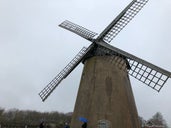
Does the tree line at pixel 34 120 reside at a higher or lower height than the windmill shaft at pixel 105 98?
higher

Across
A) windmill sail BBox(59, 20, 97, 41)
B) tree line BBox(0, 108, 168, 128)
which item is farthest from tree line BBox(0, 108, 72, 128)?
windmill sail BBox(59, 20, 97, 41)

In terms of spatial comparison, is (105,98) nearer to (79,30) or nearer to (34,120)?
(79,30)

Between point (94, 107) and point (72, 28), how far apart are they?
6.92 m

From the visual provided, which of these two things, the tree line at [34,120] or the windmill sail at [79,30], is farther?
the tree line at [34,120]

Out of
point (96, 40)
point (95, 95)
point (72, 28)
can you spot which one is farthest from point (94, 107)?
point (72, 28)

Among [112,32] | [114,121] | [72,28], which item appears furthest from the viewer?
[72,28]

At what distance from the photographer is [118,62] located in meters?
16.0

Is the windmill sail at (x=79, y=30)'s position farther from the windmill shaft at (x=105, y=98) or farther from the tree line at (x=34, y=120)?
the tree line at (x=34, y=120)

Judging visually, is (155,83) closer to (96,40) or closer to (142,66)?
(142,66)

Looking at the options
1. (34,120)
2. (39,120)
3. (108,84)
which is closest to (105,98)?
(108,84)

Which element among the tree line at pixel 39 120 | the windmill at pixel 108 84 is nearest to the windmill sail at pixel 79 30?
the windmill at pixel 108 84

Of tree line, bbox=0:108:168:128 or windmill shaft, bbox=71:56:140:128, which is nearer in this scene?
windmill shaft, bbox=71:56:140:128

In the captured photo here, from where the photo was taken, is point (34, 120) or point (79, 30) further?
point (34, 120)

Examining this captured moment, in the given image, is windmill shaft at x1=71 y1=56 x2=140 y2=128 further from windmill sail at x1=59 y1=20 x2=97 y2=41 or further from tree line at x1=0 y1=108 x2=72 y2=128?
tree line at x1=0 y1=108 x2=72 y2=128
